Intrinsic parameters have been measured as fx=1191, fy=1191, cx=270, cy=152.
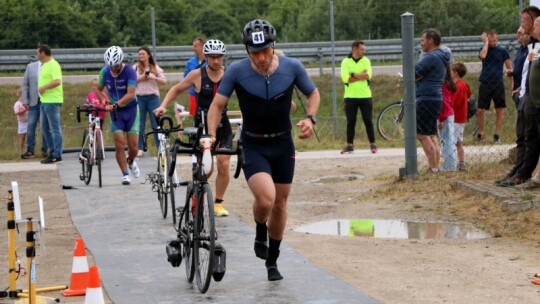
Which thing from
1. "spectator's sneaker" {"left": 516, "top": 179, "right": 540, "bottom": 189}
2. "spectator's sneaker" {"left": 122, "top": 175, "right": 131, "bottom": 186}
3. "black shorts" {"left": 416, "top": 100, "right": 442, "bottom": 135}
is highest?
"black shorts" {"left": 416, "top": 100, "right": 442, "bottom": 135}

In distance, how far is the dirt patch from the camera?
909cm

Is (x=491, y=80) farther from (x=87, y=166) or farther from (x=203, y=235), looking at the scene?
(x=203, y=235)

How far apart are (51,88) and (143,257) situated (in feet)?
32.7

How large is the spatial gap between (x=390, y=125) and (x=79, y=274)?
14.2 meters

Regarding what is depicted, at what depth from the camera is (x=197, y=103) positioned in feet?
42.5

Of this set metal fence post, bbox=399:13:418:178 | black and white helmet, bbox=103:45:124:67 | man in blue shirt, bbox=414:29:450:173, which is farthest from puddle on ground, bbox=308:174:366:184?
black and white helmet, bbox=103:45:124:67

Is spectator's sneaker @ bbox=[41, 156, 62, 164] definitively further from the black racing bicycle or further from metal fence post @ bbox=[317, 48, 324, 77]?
metal fence post @ bbox=[317, 48, 324, 77]

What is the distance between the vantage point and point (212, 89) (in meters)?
12.8

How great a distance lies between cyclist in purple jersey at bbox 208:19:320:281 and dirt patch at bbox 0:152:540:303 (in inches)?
37.1

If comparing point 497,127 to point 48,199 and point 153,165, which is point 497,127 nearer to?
point 153,165

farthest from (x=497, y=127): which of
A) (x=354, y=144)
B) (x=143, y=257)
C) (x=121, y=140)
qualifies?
(x=143, y=257)

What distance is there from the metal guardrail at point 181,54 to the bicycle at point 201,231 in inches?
634

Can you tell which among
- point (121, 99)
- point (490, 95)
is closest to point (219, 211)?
point (121, 99)

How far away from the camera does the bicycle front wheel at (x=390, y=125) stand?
22.2 meters
